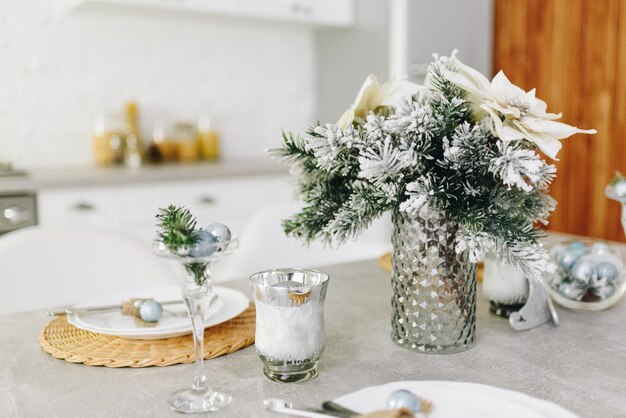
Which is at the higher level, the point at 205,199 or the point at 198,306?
the point at 198,306

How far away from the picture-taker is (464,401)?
0.71 m

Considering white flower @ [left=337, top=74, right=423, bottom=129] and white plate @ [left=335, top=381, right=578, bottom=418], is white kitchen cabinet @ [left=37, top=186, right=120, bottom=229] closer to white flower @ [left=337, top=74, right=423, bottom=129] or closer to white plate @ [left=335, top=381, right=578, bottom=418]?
white flower @ [left=337, top=74, right=423, bottom=129]

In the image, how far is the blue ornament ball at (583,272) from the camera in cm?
109

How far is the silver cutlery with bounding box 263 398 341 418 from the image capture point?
26.8 inches

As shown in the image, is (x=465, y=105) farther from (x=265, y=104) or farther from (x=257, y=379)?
(x=265, y=104)

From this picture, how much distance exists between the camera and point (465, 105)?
0.86 meters

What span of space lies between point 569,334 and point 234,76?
2658mm

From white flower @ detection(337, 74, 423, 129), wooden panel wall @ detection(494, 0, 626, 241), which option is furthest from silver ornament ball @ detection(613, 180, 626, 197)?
wooden panel wall @ detection(494, 0, 626, 241)

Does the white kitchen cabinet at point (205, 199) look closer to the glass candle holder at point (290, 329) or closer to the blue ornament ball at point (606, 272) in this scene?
the blue ornament ball at point (606, 272)

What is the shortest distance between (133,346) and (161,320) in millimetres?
77

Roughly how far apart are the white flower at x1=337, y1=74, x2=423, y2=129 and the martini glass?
29cm

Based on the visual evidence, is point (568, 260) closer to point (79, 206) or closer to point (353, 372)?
point (353, 372)

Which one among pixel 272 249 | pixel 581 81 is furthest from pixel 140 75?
pixel 581 81

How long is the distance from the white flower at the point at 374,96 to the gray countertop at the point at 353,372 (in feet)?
1.06
